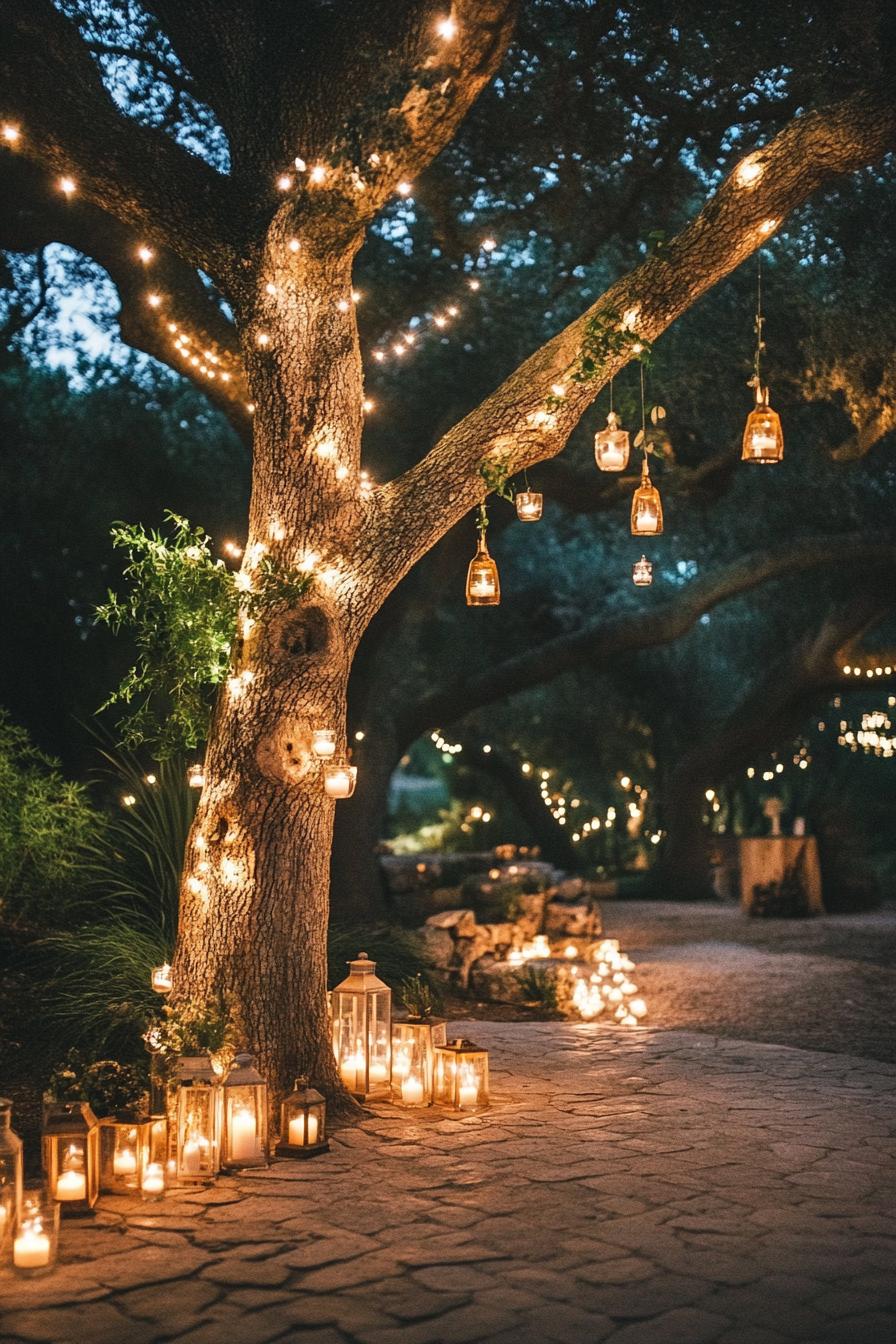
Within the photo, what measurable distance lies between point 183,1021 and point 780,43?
6941 mm

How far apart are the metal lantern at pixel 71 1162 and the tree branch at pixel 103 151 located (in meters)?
3.78

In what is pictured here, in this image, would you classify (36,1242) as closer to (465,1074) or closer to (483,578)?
(465,1074)

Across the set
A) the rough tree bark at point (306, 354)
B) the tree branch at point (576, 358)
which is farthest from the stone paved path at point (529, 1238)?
the tree branch at point (576, 358)

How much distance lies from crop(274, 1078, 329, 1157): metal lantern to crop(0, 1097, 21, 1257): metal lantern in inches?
49.4

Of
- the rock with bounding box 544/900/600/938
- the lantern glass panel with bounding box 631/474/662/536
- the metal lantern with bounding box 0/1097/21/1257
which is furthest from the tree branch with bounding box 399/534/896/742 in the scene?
the metal lantern with bounding box 0/1097/21/1257

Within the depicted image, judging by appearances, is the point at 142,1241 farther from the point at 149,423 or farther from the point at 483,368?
the point at 149,423

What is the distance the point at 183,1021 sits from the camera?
5.53 metres

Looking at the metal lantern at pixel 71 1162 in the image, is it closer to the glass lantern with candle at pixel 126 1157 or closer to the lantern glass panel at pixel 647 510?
the glass lantern with candle at pixel 126 1157

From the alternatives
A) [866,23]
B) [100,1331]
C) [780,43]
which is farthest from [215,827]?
[780,43]

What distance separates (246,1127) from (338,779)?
148 centimetres

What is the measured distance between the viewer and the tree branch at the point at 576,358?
5.55m

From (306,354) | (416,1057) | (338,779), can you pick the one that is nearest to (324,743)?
(338,779)

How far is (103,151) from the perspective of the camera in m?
5.76

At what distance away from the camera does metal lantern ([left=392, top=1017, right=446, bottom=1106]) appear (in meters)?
6.15
